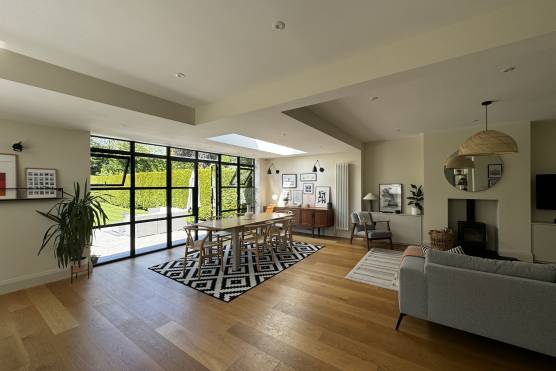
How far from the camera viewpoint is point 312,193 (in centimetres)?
723

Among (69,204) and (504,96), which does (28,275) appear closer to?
(69,204)

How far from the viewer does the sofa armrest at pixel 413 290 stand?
228 cm

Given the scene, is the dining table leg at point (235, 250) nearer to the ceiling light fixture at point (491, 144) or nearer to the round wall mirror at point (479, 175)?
the ceiling light fixture at point (491, 144)

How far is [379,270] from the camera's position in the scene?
159 inches

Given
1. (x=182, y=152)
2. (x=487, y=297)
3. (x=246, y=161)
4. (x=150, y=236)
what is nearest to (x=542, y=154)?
(x=487, y=297)

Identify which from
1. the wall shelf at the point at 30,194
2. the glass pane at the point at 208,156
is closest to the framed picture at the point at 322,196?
the glass pane at the point at 208,156

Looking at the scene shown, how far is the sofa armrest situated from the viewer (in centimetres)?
228

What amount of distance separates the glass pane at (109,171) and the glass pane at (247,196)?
3418 mm

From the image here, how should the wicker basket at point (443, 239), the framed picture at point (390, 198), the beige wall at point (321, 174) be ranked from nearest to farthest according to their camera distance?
the wicker basket at point (443, 239)
the framed picture at point (390, 198)
the beige wall at point (321, 174)

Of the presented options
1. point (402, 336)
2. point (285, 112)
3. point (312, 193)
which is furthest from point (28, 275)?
point (312, 193)

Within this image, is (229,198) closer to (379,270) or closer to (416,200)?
(379,270)

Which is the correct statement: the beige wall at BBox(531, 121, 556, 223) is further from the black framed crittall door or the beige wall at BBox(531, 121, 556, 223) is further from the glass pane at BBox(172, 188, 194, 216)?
the glass pane at BBox(172, 188, 194, 216)

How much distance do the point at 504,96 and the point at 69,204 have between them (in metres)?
6.72

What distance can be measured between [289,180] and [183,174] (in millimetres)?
3344
